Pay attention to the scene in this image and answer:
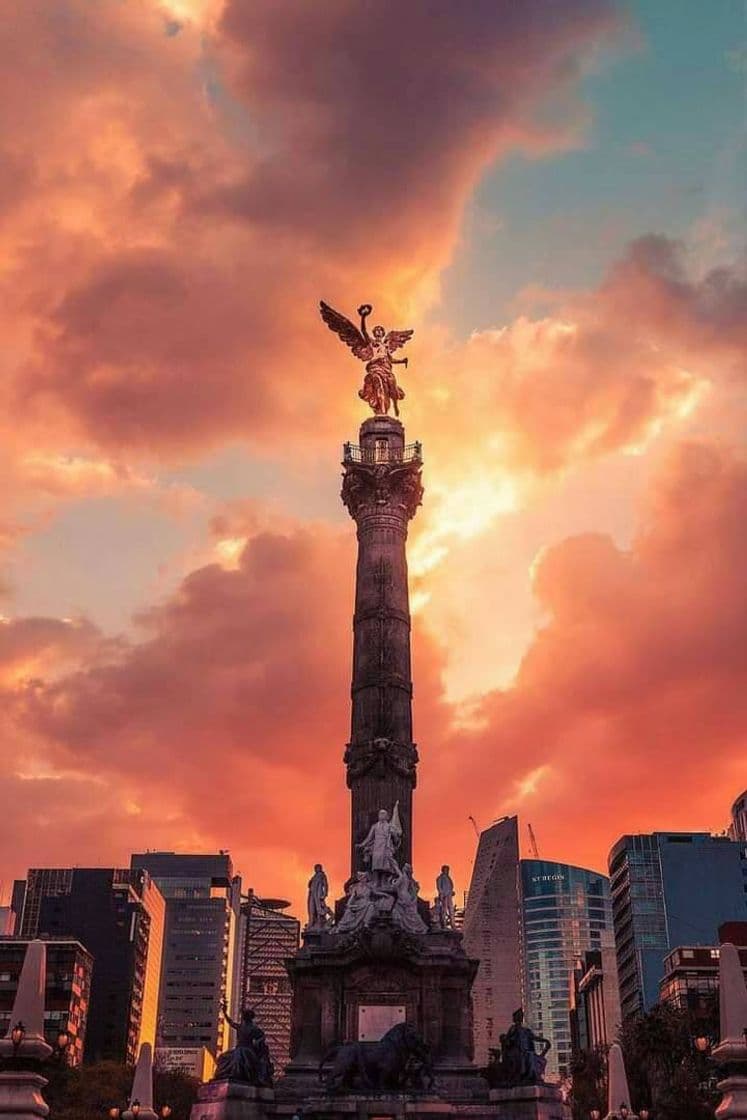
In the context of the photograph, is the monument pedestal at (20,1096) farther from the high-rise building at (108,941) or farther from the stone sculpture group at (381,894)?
the high-rise building at (108,941)

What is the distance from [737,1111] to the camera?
73.6ft

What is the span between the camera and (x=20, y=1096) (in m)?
21.2

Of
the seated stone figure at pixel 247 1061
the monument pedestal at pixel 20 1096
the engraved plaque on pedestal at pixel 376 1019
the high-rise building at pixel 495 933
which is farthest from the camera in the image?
the high-rise building at pixel 495 933

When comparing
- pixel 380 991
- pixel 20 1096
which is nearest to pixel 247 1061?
pixel 380 991

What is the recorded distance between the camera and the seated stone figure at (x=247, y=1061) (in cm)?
4050

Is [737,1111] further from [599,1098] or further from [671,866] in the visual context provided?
[671,866]

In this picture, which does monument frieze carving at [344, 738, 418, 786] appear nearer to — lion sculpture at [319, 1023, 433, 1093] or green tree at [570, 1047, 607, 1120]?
lion sculpture at [319, 1023, 433, 1093]

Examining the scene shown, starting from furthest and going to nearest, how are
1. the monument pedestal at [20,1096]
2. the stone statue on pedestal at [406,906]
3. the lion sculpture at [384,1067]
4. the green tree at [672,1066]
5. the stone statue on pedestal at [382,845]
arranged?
the green tree at [672,1066]
the stone statue on pedestal at [382,845]
the stone statue on pedestal at [406,906]
the lion sculpture at [384,1067]
the monument pedestal at [20,1096]

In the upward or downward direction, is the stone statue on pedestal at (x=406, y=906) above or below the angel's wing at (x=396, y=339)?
below

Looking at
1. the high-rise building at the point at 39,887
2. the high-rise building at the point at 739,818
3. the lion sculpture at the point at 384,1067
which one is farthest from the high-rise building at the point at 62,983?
the high-rise building at the point at 739,818

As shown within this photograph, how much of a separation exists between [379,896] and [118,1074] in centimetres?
4119

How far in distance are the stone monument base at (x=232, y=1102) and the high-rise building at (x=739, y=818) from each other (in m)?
145

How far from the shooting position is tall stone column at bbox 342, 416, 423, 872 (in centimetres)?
5369

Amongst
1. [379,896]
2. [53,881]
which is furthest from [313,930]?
[53,881]
